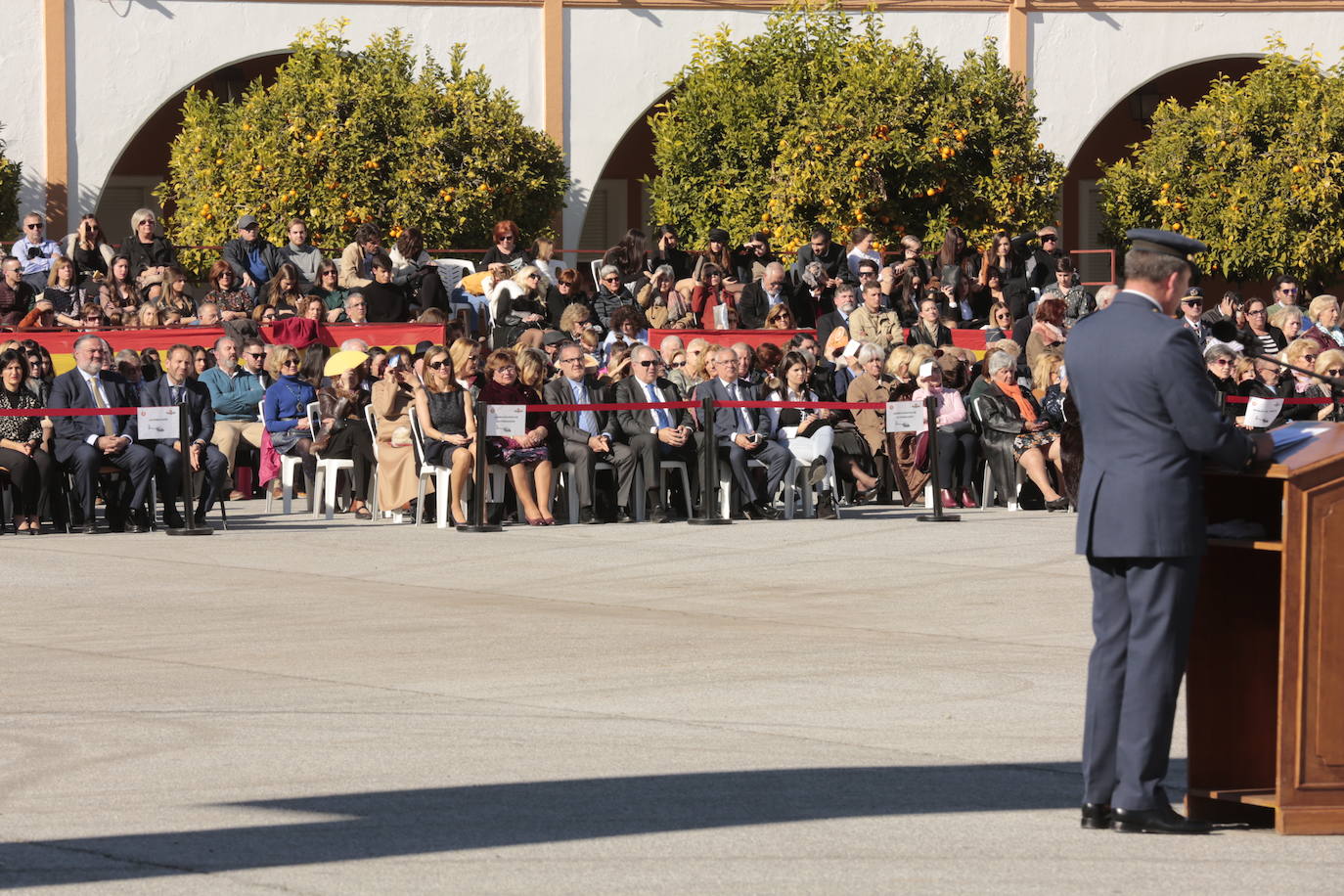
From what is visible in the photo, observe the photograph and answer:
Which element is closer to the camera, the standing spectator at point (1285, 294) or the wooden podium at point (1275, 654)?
the wooden podium at point (1275, 654)

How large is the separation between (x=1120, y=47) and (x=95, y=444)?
69.5 feet

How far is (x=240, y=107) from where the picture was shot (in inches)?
1217

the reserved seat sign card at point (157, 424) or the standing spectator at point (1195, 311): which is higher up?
the standing spectator at point (1195, 311)

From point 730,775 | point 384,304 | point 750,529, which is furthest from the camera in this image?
point 384,304

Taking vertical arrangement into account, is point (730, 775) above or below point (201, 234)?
below

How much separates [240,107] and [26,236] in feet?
19.8

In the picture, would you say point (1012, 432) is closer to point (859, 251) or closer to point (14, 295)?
point (859, 251)

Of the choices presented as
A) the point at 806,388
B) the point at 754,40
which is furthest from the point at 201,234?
the point at 806,388

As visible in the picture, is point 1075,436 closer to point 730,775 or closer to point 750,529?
point 750,529

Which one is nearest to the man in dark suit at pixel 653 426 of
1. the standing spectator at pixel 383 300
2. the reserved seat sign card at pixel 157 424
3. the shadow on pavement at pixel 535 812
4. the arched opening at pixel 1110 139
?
the reserved seat sign card at pixel 157 424

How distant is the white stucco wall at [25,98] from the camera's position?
3125 centimetres

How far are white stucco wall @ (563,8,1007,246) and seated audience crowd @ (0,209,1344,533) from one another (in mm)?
7149

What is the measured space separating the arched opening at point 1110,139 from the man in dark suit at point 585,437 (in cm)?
2051

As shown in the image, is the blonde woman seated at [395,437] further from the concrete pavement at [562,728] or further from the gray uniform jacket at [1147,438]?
the gray uniform jacket at [1147,438]
